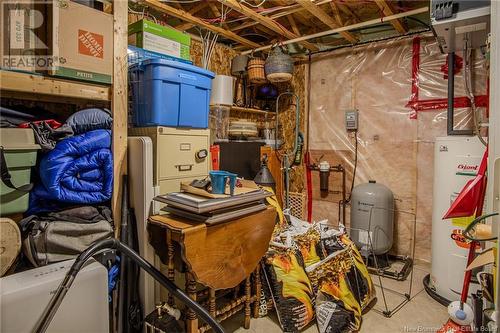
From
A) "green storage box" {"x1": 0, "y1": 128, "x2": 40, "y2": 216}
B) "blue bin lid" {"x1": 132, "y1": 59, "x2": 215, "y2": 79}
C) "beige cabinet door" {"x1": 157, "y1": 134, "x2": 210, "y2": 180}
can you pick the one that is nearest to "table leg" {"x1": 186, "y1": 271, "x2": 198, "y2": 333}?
"beige cabinet door" {"x1": 157, "y1": 134, "x2": 210, "y2": 180}

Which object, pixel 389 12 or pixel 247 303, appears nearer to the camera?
pixel 247 303

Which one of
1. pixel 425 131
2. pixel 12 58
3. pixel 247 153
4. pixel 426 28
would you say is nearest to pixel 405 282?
pixel 425 131

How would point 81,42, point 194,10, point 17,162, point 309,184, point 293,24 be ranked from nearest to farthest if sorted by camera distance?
point 17,162 < point 81,42 < point 194,10 < point 293,24 < point 309,184

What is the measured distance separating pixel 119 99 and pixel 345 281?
1.90m

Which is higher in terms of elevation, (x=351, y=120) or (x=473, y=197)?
(x=351, y=120)

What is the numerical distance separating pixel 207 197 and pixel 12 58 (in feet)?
3.74

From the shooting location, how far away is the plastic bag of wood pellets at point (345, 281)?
196 centimetres

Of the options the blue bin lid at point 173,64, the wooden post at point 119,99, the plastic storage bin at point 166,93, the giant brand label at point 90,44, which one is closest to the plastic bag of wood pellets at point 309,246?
the plastic storage bin at point 166,93

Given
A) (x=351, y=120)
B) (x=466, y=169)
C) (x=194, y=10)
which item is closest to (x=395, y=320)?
(x=466, y=169)

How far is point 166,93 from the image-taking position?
184 cm

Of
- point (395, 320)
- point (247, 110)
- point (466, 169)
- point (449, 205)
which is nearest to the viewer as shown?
point (395, 320)

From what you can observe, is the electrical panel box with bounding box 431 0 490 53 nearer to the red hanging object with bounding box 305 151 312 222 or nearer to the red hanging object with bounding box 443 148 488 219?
the red hanging object with bounding box 443 148 488 219

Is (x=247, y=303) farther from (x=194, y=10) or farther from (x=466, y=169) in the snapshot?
(x=194, y=10)

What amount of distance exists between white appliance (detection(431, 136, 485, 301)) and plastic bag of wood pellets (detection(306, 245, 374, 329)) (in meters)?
0.63
